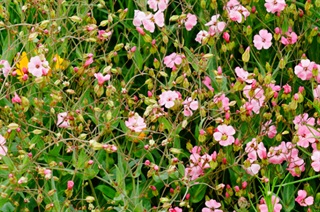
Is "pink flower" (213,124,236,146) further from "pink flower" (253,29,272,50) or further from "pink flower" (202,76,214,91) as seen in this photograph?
"pink flower" (253,29,272,50)

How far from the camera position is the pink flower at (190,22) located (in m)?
2.30

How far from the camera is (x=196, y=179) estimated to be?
195cm

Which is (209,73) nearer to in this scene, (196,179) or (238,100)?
(238,100)

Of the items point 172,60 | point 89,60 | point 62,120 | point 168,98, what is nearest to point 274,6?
point 172,60

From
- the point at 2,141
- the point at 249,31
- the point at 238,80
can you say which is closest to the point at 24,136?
the point at 2,141

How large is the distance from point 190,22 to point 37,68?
1.97ft

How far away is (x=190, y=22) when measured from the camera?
7.57ft

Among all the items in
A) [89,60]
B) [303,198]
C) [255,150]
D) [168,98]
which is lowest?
[303,198]

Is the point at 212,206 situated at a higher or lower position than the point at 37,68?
lower

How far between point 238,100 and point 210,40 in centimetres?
20

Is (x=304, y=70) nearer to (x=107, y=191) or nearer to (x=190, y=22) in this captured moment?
(x=190, y=22)

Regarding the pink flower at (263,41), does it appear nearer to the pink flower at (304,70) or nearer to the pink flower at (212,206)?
the pink flower at (304,70)

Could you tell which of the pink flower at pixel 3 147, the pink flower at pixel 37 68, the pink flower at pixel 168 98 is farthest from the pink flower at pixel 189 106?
the pink flower at pixel 3 147

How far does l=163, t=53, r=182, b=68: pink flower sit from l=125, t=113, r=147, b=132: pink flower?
1.09 feet
